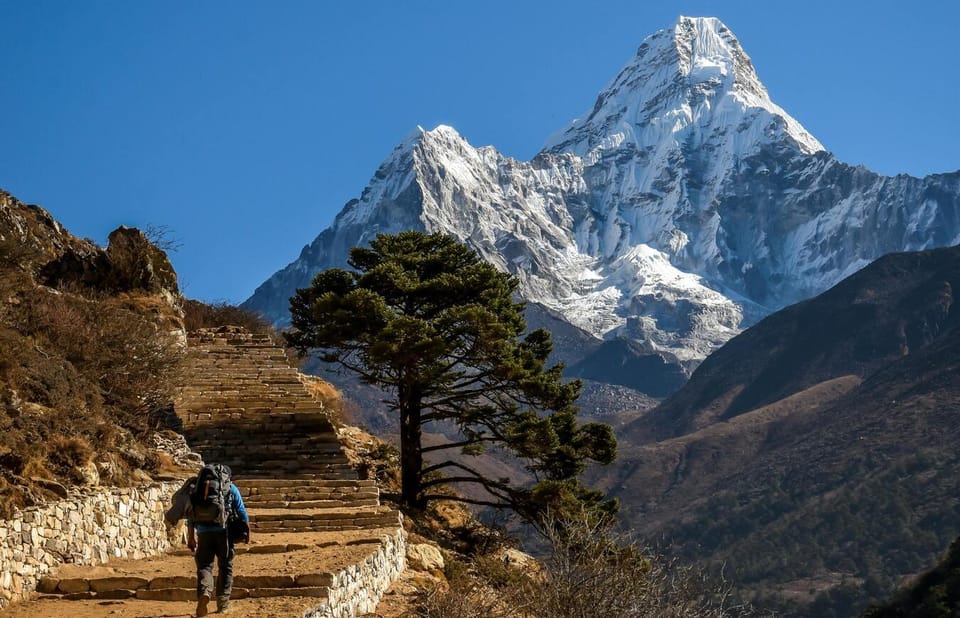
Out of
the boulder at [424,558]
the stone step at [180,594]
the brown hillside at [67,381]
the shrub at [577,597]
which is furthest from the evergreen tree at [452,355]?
the stone step at [180,594]

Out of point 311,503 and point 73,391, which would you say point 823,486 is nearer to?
point 311,503

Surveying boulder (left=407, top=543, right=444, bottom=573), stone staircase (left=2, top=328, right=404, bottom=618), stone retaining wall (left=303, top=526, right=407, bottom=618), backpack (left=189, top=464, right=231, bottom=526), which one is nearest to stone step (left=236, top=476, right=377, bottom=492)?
stone staircase (left=2, top=328, right=404, bottom=618)

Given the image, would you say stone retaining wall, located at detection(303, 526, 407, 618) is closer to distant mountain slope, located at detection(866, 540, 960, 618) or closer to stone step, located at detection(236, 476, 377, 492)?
stone step, located at detection(236, 476, 377, 492)

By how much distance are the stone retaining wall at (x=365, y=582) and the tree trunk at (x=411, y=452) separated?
7.76 metres

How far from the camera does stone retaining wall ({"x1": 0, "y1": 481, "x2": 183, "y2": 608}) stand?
9.82 m

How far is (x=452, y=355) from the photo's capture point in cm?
2095

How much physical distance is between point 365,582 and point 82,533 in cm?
322

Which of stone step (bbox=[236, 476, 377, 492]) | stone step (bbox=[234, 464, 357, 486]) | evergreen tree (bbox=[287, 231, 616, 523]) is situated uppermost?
evergreen tree (bbox=[287, 231, 616, 523])

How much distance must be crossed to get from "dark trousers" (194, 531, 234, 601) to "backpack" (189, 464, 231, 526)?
0.17 meters

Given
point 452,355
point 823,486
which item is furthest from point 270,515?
point 823,486

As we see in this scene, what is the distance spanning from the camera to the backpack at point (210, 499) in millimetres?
9750

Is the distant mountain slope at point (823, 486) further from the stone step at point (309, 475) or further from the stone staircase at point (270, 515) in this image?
the stone step at point (309, 475)

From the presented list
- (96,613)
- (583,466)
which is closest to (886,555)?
(583,466)

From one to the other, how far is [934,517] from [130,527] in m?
118
